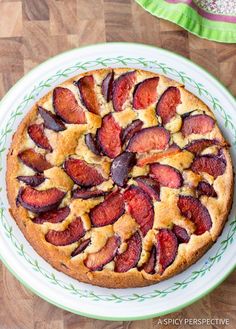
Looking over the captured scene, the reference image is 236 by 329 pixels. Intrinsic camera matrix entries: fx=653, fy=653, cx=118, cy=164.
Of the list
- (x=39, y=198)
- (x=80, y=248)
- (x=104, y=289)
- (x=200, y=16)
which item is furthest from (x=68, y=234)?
(x=200, y=16)

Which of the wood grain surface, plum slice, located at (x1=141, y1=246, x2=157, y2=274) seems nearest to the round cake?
plum slice, located at (x1=141, y1=246, x2=157, y2=274)

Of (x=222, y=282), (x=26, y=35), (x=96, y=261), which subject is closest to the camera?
(x=96, y=261)

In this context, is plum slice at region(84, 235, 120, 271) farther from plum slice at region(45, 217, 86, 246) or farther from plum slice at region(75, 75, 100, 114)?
plum slice at region(75, 75, 100, 114)

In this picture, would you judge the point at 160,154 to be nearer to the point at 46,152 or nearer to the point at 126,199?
the point at 126,199

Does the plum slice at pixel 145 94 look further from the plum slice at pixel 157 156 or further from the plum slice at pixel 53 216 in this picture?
the plum slice at pixel 53 216

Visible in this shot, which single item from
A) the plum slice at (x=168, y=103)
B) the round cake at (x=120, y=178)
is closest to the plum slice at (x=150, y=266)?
the round cake at (x=120, y=178)

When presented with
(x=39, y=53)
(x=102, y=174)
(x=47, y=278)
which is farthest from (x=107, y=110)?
(x=47, y=278)
